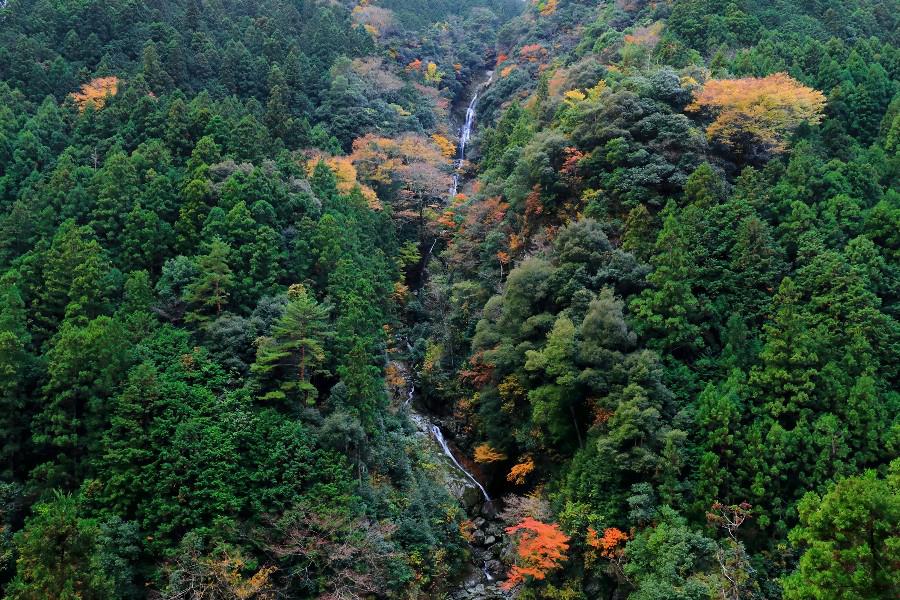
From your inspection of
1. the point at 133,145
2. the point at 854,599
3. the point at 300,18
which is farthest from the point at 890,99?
the point at 300,18

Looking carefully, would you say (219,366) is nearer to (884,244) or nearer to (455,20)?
(884,244)

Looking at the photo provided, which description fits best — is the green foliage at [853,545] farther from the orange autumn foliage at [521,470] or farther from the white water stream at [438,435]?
the white water stream at [438,435]

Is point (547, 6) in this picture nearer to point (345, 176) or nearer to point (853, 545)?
point (345, 176)

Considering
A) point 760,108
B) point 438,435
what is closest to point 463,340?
point 438,435

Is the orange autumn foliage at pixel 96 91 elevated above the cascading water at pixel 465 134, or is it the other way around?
the orange autumn foliage at pixel 96 91

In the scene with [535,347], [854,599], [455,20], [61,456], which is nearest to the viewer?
[854,599]

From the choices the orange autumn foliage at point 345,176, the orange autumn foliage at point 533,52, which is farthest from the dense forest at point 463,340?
the orange autumn foliage at point 533,52
